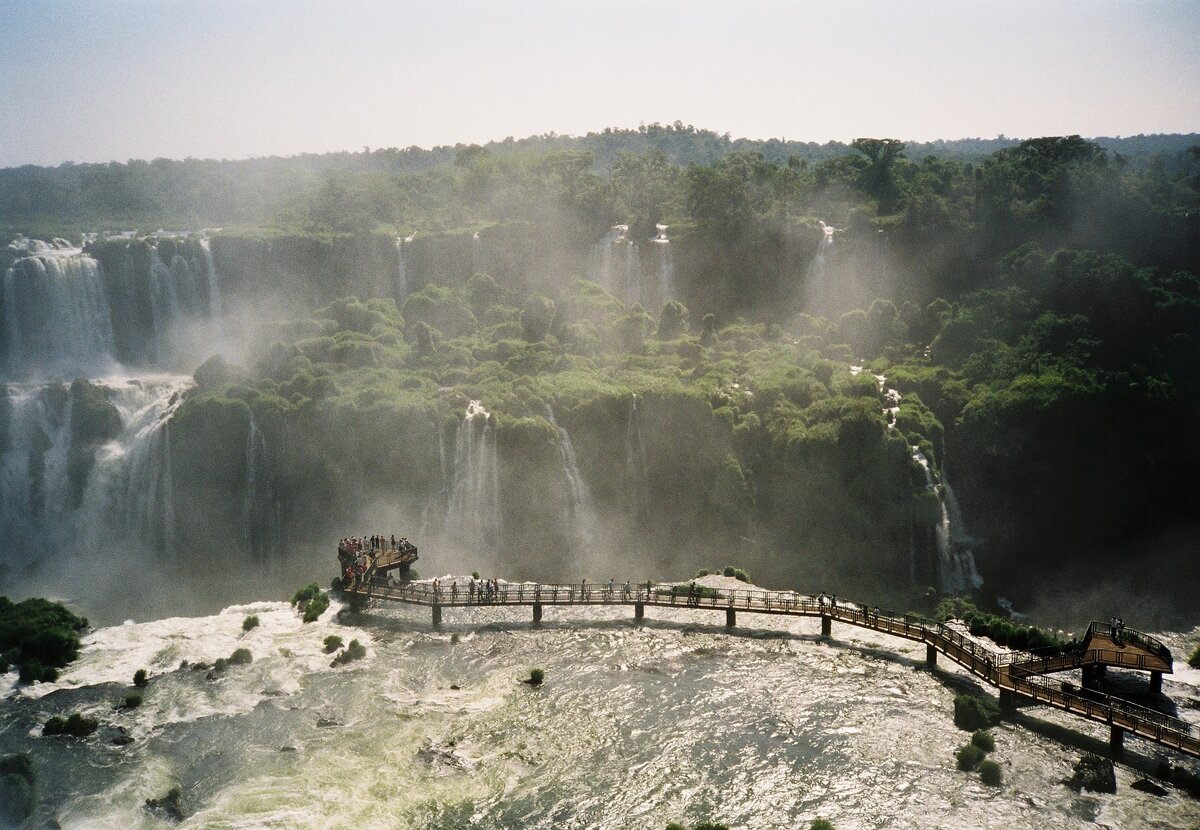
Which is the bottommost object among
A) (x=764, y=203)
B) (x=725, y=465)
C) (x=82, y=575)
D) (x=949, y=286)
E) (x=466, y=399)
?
(x=82, y=575)

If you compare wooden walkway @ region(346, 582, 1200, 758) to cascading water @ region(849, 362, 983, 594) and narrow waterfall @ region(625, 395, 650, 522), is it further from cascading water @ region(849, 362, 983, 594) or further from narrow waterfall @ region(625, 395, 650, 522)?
cascading water @ region(849, 362, 983, 594)

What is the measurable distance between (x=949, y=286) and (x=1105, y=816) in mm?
61952

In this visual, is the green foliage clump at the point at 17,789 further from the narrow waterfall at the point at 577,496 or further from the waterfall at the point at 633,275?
the waterfall at the point at 633,275

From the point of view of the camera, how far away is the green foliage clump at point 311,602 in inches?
2066

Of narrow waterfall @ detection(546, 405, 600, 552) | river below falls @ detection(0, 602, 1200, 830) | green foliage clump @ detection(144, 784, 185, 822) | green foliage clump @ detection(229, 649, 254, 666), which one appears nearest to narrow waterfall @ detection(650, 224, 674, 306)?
narrow waterfall @ detection(546, 405, 600, 552)

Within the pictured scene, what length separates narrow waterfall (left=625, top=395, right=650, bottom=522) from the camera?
69.1 meters

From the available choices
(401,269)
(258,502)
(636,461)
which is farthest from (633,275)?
(258,502)

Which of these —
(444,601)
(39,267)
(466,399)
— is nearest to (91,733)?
(444,601)

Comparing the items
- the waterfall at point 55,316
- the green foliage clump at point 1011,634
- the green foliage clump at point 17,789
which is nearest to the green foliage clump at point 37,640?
the green foliage clump at point 17,789

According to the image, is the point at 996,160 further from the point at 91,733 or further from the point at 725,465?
the point at 91,733

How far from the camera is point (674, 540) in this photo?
6838 centimetres

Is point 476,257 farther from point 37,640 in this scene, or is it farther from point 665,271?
point 37,640

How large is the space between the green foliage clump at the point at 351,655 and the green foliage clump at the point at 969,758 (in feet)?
90.1

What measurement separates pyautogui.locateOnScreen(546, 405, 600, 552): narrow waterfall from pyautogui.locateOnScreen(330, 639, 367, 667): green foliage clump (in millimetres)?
21554
